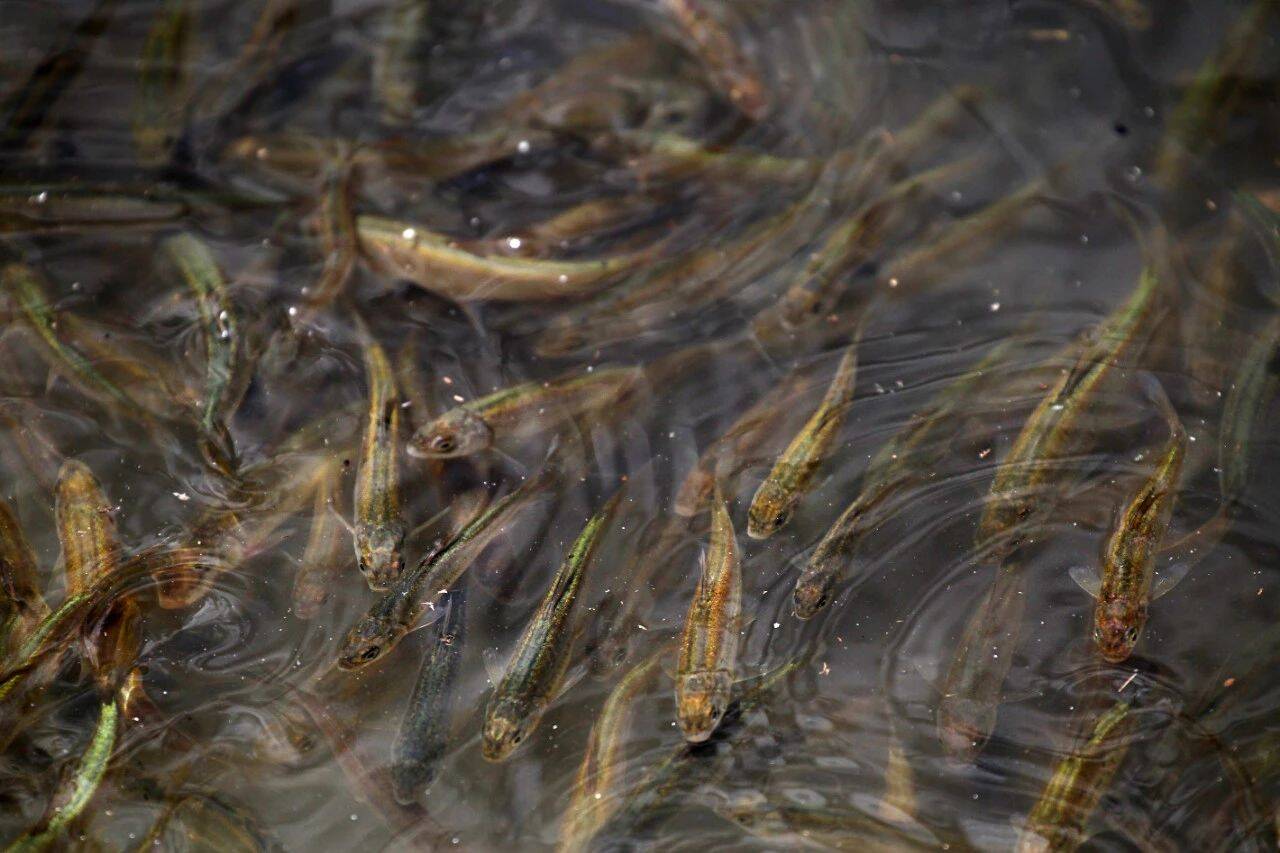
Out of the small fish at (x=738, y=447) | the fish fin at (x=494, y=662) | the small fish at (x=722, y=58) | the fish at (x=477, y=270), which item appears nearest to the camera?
the fish fin at (x=494, y=662)

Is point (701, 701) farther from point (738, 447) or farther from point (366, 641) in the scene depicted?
point (366, 641)

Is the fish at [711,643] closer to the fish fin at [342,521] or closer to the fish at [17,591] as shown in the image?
the fish fin at [342,521]

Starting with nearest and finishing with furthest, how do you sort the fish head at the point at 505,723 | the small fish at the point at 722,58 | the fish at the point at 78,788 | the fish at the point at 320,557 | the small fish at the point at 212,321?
the fish at the point at 78,788, the fish head at the point at 505,723, the fish at the point at 320,557, the small fish at the point at 212,321, the small fish at the point at 722,58

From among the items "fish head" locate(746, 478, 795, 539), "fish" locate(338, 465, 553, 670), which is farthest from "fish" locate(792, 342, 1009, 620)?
"fish" locate(338, 465, 553, 670)

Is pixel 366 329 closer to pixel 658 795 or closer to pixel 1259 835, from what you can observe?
pixel 658 795

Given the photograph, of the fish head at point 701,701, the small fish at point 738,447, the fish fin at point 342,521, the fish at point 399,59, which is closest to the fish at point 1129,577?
the small fish at point 738,447

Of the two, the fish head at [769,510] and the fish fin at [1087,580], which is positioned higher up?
the fish head at [769,510]

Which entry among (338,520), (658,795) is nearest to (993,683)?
(658,795)

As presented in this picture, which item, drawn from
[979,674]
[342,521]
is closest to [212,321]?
[342,521]
